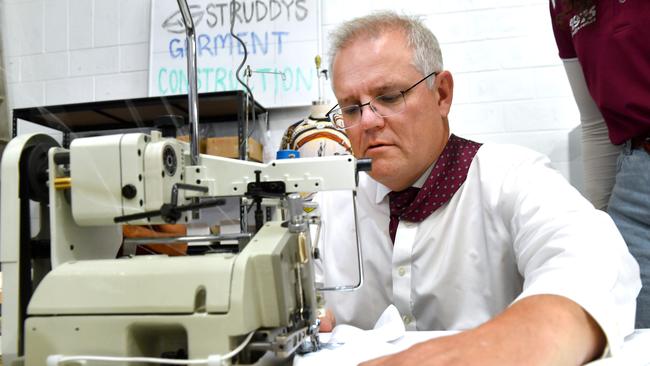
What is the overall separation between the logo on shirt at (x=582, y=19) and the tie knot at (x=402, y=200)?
64cm

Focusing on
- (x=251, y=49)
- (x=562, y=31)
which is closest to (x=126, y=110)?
(x=251, y=49)

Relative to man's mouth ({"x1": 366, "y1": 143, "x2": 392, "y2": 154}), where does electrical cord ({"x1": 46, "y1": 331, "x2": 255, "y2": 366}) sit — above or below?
below

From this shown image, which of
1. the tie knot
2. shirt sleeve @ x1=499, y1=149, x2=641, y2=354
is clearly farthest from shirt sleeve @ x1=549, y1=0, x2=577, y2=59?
the tie knot

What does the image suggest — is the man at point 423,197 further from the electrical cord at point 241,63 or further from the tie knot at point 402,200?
the electrical cord at point 241,63

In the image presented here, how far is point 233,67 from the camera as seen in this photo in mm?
2305

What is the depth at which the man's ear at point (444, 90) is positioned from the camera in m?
1.10

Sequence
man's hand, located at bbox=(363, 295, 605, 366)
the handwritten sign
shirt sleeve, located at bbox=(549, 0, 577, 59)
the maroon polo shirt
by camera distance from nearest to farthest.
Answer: man's hand, located at bbox=(363, 295, 605, 366) → the maroon polo shirt → shirt sleeve, located at bbox=(549, 0, 577, 59) → the handwritten sign

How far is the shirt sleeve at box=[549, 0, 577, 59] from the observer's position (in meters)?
1.28

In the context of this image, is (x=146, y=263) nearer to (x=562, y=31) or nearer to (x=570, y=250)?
(x=570, y=250)

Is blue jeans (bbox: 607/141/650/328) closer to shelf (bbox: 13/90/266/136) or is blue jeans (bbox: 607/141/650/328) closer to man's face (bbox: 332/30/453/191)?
man's face (bbox: 332/30/453/191)

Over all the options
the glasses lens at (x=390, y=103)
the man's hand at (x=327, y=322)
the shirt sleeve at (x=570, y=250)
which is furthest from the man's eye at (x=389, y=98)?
the man's hand at (x=327, y=322)

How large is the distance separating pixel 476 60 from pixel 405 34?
4.18 feet

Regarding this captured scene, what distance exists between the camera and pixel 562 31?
1304 millimetres

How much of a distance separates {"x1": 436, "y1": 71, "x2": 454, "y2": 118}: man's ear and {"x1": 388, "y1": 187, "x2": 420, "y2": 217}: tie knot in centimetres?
21
